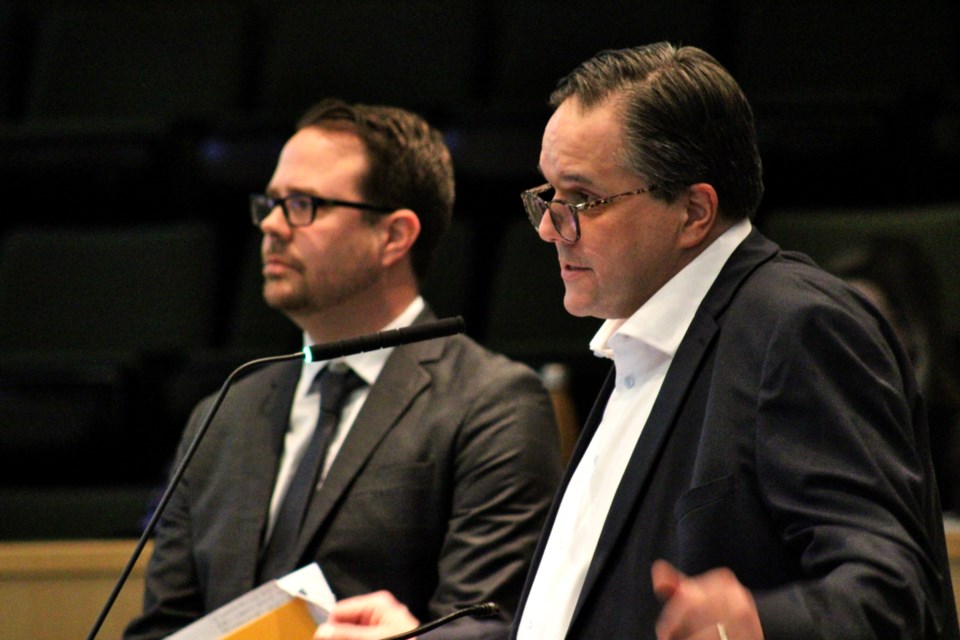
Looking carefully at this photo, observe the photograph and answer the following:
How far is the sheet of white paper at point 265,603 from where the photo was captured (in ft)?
5.62

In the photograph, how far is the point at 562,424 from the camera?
2838 mm

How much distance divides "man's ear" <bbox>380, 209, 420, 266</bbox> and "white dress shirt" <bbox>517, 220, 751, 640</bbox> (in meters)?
0.84

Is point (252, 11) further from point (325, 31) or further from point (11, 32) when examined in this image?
point (11, 32)

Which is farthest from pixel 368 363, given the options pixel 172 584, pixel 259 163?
pixel 259 163

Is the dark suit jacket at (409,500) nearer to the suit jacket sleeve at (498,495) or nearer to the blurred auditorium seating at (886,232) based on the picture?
the suit jacket sleeve at (498,495)

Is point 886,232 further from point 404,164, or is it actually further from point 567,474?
point 567,474

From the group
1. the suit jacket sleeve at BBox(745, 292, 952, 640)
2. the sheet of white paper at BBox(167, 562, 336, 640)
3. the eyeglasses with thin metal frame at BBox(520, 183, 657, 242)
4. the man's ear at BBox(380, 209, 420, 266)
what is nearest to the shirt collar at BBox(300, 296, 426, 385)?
the man's ear at BBox(380, 209, 420, 266)

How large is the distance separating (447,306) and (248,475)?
1.24 metres

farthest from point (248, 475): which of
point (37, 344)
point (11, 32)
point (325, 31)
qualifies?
point (11, 32)

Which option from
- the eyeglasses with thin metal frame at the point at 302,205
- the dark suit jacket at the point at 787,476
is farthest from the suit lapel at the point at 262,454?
the dark suit jacket at the point at 787,476

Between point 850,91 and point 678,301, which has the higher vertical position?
point 850,91

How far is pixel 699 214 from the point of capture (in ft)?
4.72

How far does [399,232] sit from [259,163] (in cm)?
135

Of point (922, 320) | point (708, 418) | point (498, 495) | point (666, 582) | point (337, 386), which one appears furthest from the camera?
point (922, 320)
